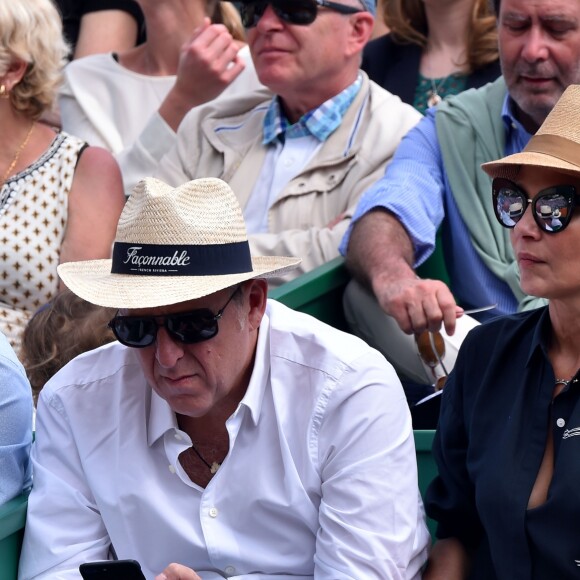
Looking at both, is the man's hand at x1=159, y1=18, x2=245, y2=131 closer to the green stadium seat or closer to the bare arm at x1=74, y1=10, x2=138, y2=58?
the bare arm at x1=74, y1=10, x2=138, y2=58

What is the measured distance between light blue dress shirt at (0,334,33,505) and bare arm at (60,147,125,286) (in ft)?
4.53

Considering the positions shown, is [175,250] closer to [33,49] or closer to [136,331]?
[136,331]

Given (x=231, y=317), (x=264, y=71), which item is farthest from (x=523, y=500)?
(x=264, y=71)

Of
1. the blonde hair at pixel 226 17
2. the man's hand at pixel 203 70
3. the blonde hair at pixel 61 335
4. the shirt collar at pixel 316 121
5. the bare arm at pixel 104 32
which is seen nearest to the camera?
the blonde hair at pixel 61 335

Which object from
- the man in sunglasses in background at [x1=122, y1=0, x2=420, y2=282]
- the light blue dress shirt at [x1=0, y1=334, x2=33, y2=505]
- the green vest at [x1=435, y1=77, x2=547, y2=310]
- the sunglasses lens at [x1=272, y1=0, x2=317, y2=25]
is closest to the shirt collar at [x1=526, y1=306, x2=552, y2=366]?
the light blue dress shirt at [x1=0, y1=334, x2=33, y2=505]

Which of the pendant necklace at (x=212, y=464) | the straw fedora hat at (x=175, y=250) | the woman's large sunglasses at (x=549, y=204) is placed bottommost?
the pendant necklace at (x=212, y=464)

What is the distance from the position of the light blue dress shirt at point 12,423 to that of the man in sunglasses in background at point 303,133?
1468mm

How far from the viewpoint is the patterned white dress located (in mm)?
4145

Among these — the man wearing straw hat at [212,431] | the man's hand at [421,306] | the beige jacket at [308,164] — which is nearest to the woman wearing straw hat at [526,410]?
the man wearing straw hat at [212,431]

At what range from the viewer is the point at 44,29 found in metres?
4.34

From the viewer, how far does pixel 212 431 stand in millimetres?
2729

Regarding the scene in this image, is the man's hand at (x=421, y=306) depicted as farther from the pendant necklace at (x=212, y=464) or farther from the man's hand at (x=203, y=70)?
the man's hand at (x=203, y=70)

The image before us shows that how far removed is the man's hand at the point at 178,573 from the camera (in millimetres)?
2443

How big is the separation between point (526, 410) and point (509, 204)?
1.37 ft
